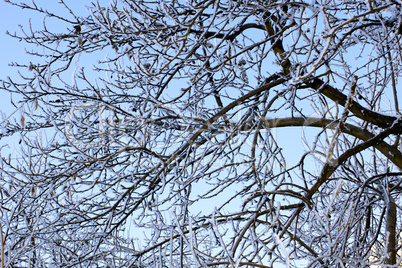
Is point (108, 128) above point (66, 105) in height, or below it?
below

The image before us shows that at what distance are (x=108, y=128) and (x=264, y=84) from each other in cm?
208

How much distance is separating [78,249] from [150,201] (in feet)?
3.15

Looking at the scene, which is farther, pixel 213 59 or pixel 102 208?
pixel 213 59

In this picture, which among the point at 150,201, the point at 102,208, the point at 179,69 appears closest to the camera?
the point at 102,208

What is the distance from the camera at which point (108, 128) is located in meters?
4.27

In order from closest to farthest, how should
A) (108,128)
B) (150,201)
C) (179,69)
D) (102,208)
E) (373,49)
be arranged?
(108,128) < (102,208) < (150,201) < (179,69) < (373,49)

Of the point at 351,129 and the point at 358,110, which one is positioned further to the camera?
the point at 351,129

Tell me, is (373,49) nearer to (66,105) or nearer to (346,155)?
(346,155)

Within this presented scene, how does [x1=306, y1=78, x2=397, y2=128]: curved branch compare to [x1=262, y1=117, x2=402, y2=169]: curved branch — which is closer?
[x1=306, y1=78, x2=397, y2=128]: curved branch

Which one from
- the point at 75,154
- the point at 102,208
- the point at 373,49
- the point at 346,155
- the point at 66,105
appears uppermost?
the point at 373,49

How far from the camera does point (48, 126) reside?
558 centimetres

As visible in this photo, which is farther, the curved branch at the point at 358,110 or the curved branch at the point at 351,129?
the curved branch at the point at 351,129

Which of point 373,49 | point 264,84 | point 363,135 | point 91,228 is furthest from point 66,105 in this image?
point 373,49

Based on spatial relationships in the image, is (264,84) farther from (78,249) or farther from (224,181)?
(78,249)
